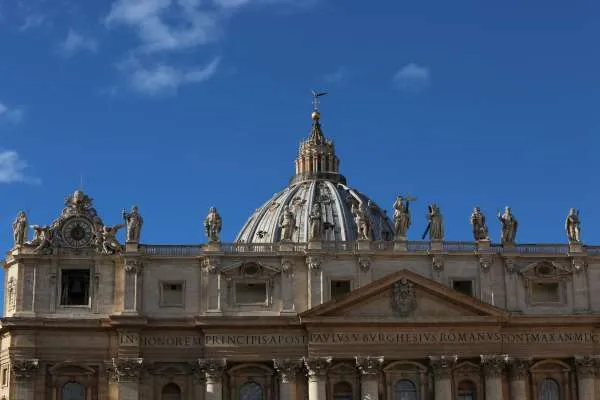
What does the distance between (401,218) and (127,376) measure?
17.9m

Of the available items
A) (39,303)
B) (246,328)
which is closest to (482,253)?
(246,328)

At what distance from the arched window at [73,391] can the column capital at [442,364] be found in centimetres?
1931

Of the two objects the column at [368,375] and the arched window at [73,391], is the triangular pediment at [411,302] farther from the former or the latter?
the arched window at [73,391]

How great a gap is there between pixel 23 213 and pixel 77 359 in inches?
357

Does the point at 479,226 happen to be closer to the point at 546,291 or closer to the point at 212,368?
the point at 546,291

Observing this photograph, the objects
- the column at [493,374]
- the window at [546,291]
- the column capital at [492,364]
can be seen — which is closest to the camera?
the column at [493,374]

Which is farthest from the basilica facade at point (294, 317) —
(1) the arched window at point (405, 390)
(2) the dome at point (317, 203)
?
(2) the dome at point (317, 203)

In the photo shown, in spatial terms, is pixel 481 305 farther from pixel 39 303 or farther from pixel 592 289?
pixel 39 303

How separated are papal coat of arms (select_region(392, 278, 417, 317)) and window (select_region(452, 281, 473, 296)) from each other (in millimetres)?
2951

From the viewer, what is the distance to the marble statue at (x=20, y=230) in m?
70.2

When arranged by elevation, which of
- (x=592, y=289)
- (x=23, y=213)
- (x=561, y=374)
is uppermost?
(x=23, y=213)

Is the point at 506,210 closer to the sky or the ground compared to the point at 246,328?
closer to the sky

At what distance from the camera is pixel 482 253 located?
7112 cm

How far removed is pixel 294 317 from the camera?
69312mm
